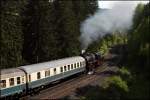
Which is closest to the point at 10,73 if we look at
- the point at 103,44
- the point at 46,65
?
the point at 46,65

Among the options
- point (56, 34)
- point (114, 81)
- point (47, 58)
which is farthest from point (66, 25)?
point (114, 81)

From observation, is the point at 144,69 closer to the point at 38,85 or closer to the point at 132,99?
the point at 132,99

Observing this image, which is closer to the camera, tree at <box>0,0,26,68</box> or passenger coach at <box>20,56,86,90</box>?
passenger coach at <box>20,56,86,90</box>

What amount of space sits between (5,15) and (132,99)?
4057 cm

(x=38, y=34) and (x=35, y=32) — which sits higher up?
(x=35, y=32)

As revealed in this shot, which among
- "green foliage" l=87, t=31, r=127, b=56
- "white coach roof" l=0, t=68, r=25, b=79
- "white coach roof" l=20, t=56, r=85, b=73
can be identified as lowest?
"green foliage" l=87, t=31, r=127, b=56

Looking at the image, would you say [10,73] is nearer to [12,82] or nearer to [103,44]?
[12,82]

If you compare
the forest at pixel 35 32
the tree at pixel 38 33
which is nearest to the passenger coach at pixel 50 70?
the forest at pixel 35 32

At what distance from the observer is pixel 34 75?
3500 cm

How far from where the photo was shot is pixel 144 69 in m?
15.6

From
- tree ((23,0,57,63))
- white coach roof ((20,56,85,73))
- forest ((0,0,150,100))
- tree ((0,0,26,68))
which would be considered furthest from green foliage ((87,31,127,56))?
white coach roof ((20,56,85,73))

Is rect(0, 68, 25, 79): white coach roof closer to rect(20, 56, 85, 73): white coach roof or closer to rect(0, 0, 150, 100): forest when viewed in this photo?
rect(20, 56, 85, 73): white coach roof

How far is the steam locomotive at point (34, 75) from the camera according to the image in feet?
99.2

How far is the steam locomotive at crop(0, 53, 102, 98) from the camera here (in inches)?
1190
